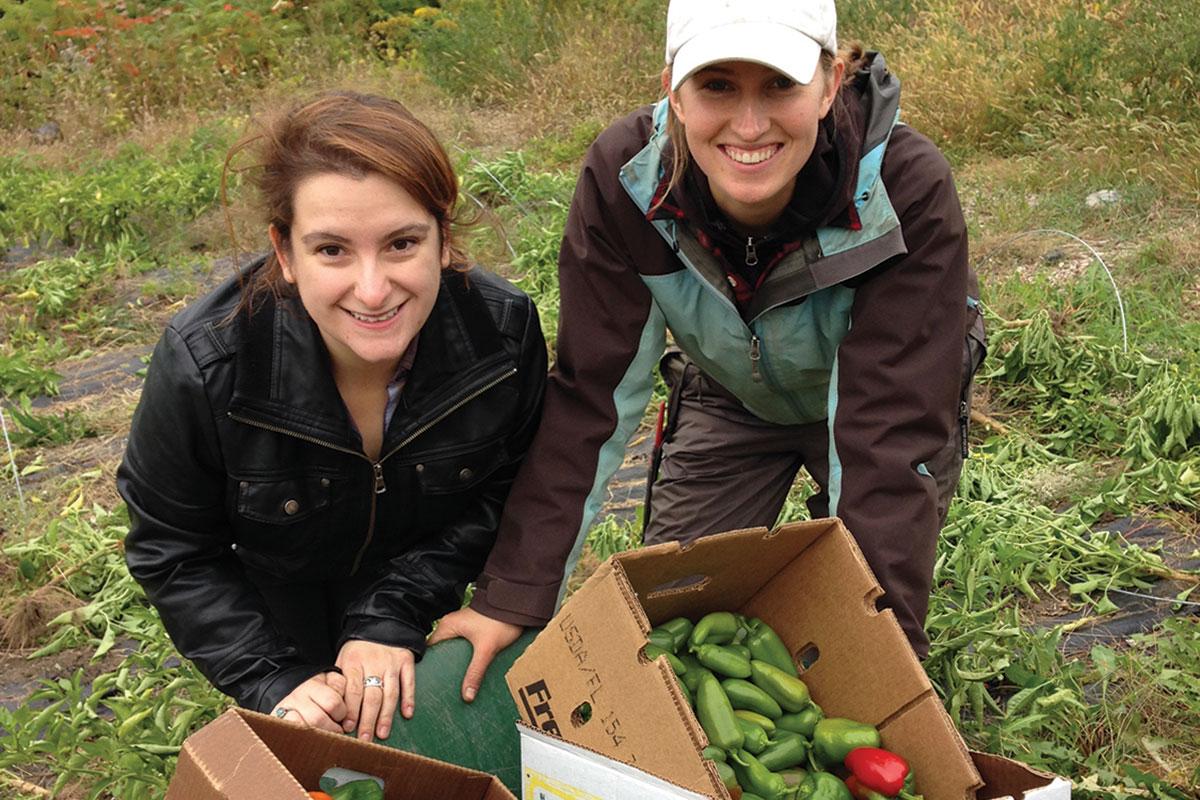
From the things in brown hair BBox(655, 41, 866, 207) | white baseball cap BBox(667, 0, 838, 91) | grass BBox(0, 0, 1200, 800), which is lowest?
grass BBox(0, 0, 1200, 800)

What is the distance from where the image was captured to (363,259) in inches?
84.8

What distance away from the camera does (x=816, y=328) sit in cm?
253

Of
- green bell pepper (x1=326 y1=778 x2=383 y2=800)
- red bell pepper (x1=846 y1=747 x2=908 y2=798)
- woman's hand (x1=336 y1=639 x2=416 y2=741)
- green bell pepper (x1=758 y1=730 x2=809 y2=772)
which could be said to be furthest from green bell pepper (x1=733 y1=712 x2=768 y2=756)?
woman's hand (x1=336 y1=639 x2=416 y2=741)

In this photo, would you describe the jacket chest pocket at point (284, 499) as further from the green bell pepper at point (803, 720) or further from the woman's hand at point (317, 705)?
the green bell pepper at point (803, 720)

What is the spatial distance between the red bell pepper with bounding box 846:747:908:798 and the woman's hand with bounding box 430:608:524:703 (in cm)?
81

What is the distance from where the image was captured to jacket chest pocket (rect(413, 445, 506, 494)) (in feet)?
8.11

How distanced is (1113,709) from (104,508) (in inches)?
141

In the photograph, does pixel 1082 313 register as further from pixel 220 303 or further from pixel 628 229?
pixel 220 303

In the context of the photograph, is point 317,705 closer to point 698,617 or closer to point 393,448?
point 393,448

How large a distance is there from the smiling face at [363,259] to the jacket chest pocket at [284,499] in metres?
0.33

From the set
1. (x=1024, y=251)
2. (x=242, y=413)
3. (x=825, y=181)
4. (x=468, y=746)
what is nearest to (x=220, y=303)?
(x=242, y=413)

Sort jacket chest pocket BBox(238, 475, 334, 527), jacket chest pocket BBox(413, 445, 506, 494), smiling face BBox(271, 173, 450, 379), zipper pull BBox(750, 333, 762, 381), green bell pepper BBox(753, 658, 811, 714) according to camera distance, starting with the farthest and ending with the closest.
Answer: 1. zipper pull BBox(750, 333, 762, 381)
2. jacket chest pocket BBox(413, 445, 506, 494)
3. jacket chest pocket BBox(238, 475, 334, 527)
4. smiling face BBox(271, 173, 450, 379)
5. green bell pepper BBox(753, 658, 811, 714)

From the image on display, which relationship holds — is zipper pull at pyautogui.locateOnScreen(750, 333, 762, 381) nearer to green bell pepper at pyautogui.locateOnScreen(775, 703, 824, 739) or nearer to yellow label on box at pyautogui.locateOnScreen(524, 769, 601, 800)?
green bell pepper at pyautogui.locateOnScreen(775, 703, 824, 739)

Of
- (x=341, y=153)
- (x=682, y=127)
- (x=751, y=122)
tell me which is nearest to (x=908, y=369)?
(x=751, y=122)
